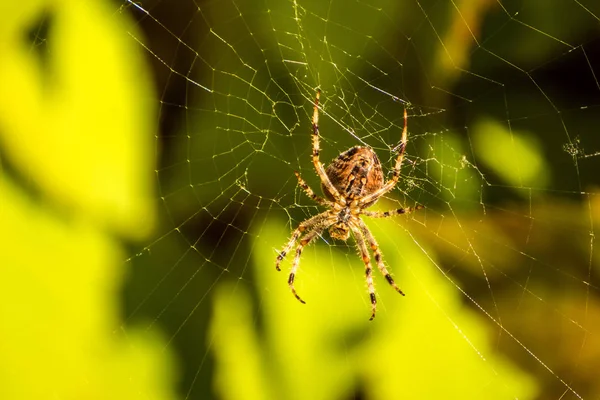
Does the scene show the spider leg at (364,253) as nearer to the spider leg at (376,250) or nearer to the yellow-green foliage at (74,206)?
the spider leg at (376,250)

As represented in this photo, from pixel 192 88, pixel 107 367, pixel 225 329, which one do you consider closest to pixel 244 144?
pixel 192 88

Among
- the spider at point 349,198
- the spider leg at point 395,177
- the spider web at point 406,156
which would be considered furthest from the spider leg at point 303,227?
the spider leg at point 395,177

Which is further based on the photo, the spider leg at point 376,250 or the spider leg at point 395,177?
the spider leg at point 376,250

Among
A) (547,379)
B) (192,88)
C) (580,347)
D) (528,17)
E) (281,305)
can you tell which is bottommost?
(547,379)

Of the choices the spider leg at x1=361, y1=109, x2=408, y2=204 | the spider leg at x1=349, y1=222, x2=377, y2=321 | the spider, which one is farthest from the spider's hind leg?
the spider leg at x1=361, y1=109, x2=408, y2=204


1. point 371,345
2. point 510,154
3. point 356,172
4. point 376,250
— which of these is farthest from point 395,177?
point 371,345

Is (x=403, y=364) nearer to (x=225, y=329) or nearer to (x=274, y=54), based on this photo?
(x=225, y=329)

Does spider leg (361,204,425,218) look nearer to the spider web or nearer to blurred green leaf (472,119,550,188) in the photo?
the spider web
